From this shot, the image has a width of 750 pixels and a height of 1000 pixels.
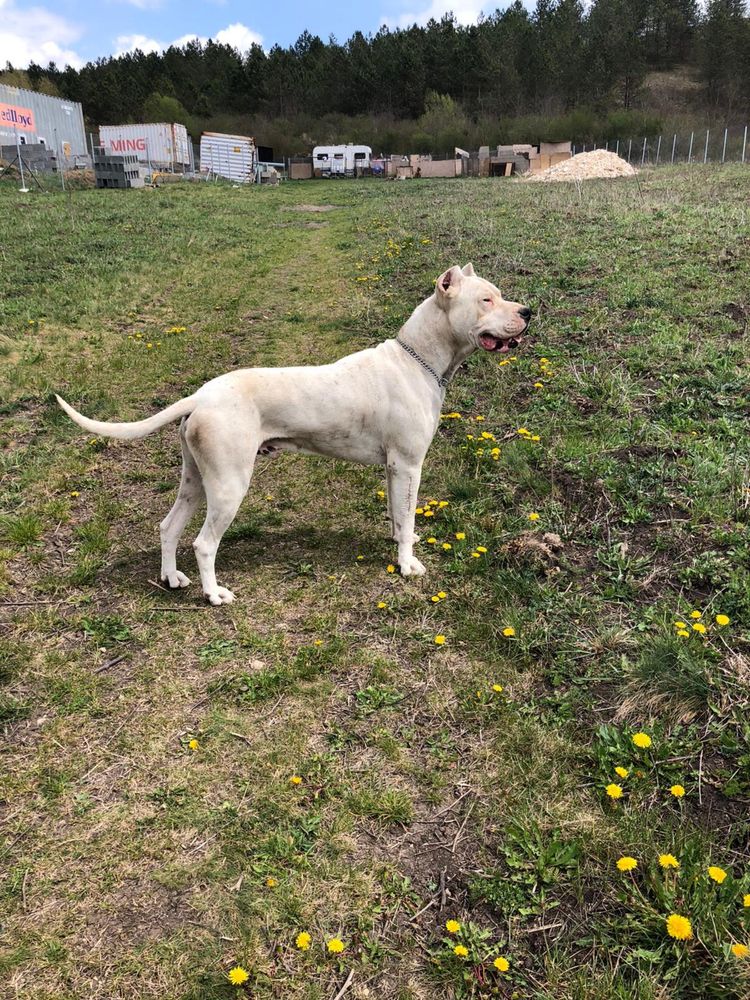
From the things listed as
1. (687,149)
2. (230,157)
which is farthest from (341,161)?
(687,149)

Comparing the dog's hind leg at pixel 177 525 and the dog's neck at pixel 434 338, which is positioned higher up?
the dog's neck at pixel 434 338

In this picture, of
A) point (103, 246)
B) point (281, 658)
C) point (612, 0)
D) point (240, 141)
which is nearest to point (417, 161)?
point (240, 141)

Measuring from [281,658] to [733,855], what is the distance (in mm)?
2381

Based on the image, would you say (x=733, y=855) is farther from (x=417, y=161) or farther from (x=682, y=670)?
(x=417, y=161)

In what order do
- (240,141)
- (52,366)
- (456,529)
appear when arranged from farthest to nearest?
→ (240,141)
(52,366)
(456,529)

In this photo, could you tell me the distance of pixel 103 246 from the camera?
14.3 metres

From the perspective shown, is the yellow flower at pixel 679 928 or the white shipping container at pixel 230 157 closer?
the yellow flower at pixel 679 928

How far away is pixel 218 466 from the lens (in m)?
3.90

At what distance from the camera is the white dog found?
3.94m

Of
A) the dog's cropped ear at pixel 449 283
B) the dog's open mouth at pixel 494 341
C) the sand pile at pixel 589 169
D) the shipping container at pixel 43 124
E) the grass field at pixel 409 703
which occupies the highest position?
the shipping container at pixel 43 124

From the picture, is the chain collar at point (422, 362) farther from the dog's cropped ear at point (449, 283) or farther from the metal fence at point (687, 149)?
the metal fence at point (687, 149)

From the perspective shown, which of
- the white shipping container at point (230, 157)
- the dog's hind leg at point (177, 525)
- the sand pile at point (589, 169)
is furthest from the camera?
the white shipping container at point (230, 157)

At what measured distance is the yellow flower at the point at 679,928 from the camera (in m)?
2.14

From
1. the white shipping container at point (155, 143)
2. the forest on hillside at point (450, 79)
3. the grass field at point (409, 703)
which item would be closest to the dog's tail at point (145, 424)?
the grass field at point (409, 703)
